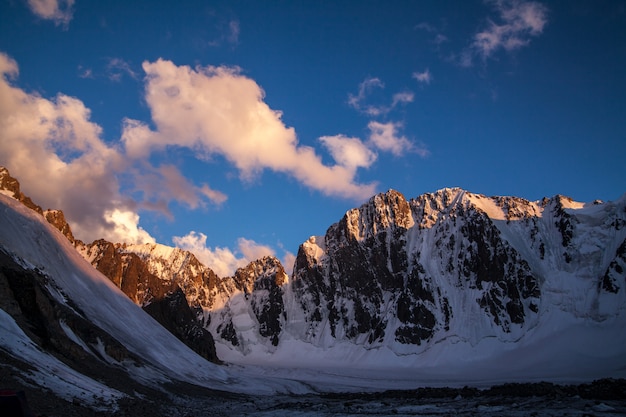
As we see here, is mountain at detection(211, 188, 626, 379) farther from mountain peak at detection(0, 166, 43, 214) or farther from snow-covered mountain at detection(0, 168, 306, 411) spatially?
mountain peak at detection(0, 166, 43, 214)

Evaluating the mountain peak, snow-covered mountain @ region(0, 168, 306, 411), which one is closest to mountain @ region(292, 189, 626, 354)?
snow-covered mountain @ region(0, 168, 306, 411)

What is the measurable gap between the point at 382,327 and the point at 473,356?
46499 millimetres

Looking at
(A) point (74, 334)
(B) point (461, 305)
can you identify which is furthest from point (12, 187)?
(B) point (461, 305)

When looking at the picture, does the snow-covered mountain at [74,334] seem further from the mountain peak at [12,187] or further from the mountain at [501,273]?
the mountain at [501,273]

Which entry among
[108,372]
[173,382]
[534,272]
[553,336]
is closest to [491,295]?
[534,272]

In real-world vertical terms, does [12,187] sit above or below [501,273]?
above

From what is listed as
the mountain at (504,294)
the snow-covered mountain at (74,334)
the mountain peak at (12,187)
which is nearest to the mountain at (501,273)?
the mountain at (504,294)

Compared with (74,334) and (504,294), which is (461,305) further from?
(74,334)

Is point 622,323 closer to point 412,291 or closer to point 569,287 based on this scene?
point 569,287

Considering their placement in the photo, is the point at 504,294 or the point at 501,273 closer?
the point at 504,294

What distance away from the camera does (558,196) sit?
184 metres

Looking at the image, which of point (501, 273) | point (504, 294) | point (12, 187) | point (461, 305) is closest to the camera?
point (12, 187)

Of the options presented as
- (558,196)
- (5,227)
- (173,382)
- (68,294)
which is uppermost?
(558,196)

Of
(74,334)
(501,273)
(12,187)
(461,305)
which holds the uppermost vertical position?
(12,187)
